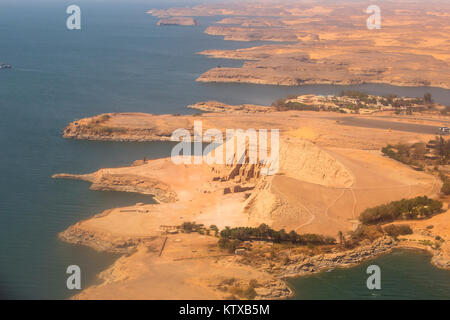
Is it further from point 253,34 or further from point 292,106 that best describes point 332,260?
point 253,34

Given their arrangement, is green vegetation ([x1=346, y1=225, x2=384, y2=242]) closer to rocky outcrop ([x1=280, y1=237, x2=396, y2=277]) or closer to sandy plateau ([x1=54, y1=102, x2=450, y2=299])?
rocky outcrop ([x1=280, y1=237, x2=396, y2=277])

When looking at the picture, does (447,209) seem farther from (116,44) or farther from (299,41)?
(299,41)

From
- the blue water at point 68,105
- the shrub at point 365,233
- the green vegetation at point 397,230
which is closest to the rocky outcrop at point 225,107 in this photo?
the blue water at point 68,105

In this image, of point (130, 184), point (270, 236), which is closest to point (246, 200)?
point (270, 236)

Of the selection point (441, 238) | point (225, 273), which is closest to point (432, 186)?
point (441, 238)

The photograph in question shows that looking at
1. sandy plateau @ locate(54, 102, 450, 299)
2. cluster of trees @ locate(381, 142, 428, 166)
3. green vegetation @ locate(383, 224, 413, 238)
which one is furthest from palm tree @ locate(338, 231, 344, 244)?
cluster of trees @ locate(381, 142, 428, 166)

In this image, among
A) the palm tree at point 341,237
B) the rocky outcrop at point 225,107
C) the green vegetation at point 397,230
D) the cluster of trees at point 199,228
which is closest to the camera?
the palm tree at point 341,237

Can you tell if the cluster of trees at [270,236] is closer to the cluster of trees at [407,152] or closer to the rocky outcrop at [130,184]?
the rocky outcrop at [130,184]
